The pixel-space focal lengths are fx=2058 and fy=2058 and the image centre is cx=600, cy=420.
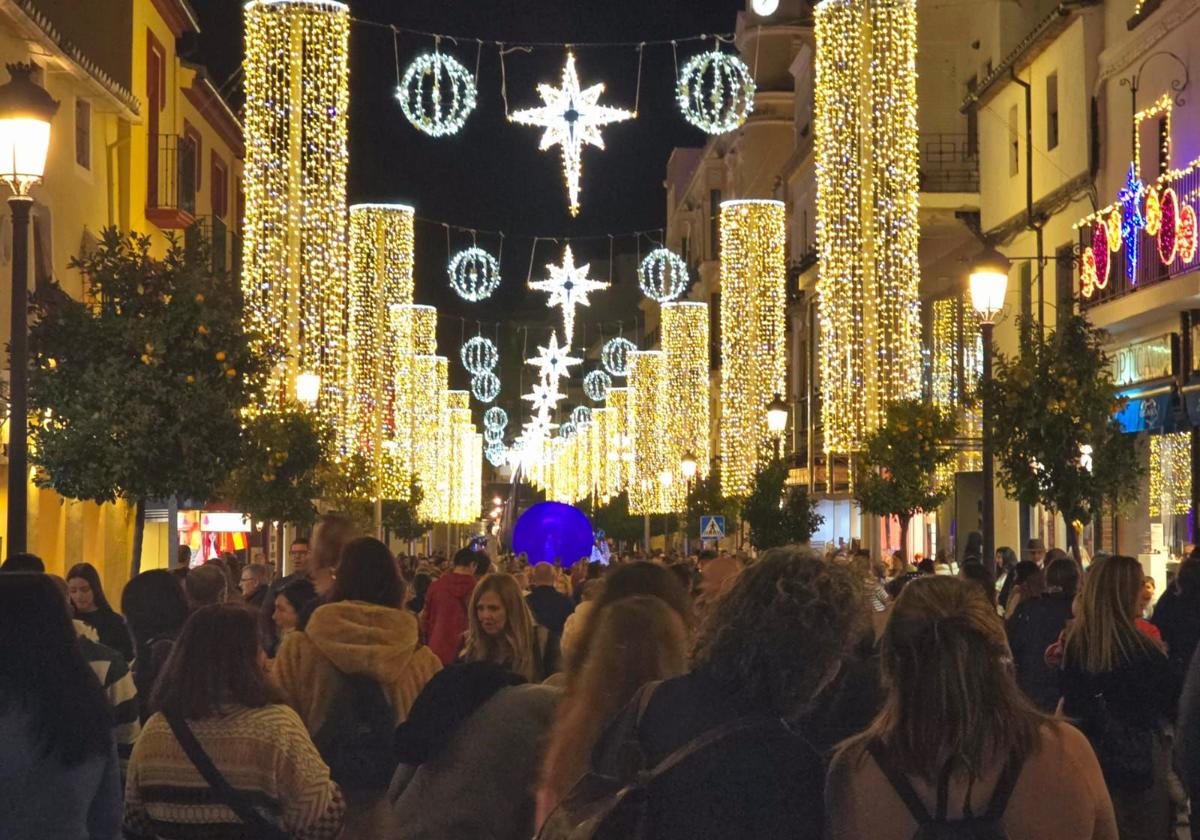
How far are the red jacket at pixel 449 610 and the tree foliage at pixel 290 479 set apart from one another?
47.4 ft

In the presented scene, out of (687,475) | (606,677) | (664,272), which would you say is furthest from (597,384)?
(606,677)

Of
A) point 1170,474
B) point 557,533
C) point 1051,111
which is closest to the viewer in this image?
point 1170,474

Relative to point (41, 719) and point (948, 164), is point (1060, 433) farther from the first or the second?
point (948, 164)

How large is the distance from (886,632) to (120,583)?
106 ft

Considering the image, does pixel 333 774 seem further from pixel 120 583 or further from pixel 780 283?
pixel 780 283

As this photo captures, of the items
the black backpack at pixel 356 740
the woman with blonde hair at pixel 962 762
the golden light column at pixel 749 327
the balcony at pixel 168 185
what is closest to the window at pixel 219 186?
the balcony at pixel 168 185

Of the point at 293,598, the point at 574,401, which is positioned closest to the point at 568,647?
the point at 293,598

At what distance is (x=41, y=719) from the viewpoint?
6141mm

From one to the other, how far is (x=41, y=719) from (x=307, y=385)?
935 inches

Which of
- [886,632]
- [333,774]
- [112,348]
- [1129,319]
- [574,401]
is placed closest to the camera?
[886,632]

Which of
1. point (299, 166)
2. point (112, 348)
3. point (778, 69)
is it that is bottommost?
point (112, 348)

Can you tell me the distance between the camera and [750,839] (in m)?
4.82

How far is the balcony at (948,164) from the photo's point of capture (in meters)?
40.2

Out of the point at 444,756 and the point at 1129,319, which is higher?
the point at 1129,319
